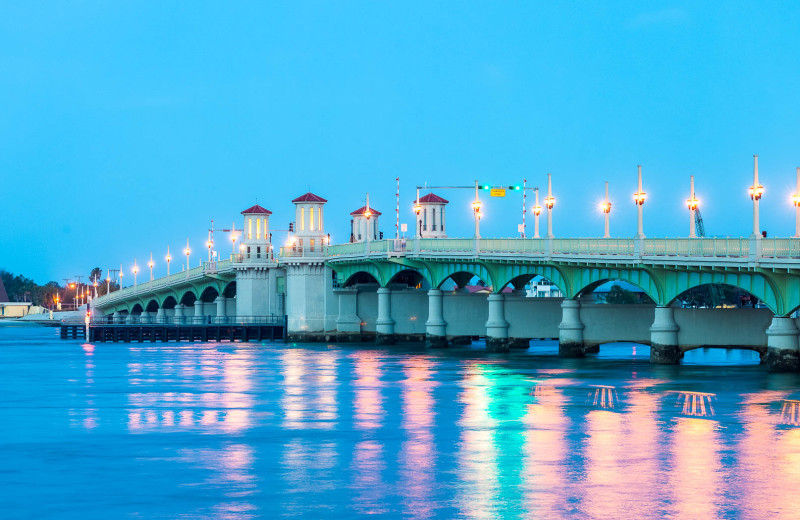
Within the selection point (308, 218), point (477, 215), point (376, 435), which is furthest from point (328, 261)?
point (376, 435)

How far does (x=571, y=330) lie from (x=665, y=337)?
10.2m

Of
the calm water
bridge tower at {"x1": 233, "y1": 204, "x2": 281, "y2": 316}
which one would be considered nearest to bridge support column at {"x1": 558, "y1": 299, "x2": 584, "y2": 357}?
the calm water

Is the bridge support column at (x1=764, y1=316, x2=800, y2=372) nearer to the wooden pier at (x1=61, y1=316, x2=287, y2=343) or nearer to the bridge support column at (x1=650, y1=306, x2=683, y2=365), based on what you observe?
the bridge support column at (x1=650, y1=306, x2=683, y2=365)

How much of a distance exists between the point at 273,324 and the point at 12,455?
87.5 m

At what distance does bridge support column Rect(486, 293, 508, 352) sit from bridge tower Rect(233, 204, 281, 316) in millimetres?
39068

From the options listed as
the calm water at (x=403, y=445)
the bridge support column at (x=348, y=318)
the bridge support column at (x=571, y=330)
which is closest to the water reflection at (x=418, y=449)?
the calm water at (x=403, y=445)

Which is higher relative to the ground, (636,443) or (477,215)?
(477,215)

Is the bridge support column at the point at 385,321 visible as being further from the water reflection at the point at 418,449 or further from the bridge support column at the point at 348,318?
the water reflection at the point at 418,449

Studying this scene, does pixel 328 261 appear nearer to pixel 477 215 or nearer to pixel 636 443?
pixel 477 215

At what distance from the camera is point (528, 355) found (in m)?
88.6

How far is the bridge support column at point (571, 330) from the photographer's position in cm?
8081

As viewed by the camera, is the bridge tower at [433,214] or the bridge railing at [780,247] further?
the bridge tower at [433,214]

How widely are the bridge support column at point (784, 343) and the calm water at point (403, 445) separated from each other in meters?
1.46

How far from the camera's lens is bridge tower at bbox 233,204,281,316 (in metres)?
126
